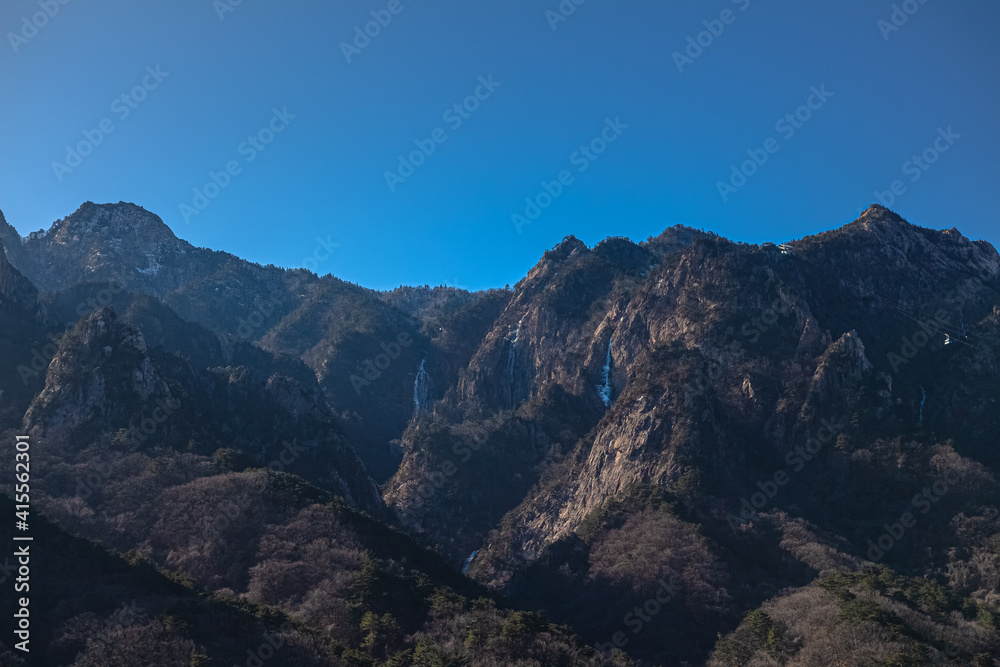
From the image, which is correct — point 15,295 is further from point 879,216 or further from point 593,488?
point 879,216

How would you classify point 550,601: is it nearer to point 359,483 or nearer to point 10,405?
point 359,483

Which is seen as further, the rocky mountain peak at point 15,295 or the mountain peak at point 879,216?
the mountain peak at point 879,216

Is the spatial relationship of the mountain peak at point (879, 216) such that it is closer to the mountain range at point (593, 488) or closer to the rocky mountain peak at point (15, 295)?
the mountain range at point (593, 488)

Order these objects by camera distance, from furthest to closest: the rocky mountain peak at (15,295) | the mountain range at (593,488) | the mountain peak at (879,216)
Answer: the mountain peak at (879,216) → the rocky mountain peak at (15,295) → the mountain range at (593,488)

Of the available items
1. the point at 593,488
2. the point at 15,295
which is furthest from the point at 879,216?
the point at 15,295

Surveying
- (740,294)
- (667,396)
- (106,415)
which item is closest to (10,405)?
(106,415)

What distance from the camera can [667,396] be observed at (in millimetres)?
129375

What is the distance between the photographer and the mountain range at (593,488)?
6419 centimetres

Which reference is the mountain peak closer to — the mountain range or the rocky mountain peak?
the mountain range

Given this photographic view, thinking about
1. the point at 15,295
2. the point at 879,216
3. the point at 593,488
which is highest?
the point at 879,216

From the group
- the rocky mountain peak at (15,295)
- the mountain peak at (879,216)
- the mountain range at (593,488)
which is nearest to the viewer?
the mountain range at (593,488)

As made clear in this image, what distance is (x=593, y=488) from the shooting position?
129375 mm

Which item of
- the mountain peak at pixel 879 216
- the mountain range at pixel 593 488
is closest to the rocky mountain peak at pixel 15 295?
the mountain range at pixel 593 488

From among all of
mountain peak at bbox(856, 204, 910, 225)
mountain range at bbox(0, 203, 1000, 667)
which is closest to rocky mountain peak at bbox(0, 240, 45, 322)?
mountain range at bbox(0, 203, 1000, 667)
